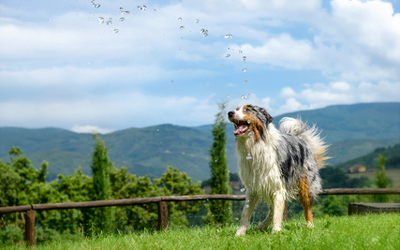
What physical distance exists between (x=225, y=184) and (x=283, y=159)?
7882 millimetres

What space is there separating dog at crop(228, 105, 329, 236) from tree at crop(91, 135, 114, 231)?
8.33 metres

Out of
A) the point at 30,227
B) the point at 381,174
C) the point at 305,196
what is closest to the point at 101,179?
the point at 30,227

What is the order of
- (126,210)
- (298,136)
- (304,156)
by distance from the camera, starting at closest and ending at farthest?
(304,156) → (298,136) → (126,210)

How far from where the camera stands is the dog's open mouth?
5.53 m

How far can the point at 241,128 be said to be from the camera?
5543 mm

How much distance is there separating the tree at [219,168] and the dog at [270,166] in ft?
23.1

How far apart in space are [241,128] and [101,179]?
30.0ft

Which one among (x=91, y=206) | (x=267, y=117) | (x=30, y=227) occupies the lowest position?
(x=30, y=227)

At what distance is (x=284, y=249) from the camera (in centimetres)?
479

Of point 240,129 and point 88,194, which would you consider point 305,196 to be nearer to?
point 240,129

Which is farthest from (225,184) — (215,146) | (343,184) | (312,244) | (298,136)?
(343,184)

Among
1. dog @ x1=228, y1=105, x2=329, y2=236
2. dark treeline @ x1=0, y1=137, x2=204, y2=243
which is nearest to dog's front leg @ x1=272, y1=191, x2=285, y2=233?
dog @ x1=228, y1=105, x2=329, y2=236

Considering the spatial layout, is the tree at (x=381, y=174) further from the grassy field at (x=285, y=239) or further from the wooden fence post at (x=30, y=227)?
the wooden fence post at (x=30, y=227)

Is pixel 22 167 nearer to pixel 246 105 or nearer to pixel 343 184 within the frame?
pixel 246 105
